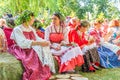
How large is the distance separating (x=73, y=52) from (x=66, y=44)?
1.08 ft

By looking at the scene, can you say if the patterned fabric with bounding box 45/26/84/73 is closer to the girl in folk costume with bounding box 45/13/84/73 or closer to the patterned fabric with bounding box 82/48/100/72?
the girl in folk costume with bounding box 45/13/84/73

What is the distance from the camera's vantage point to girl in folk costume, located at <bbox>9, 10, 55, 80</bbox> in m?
4.80

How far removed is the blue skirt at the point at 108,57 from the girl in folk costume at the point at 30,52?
178cm

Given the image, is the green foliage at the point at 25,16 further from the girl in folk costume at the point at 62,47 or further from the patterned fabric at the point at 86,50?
the patterned fabric at the point at 86,50

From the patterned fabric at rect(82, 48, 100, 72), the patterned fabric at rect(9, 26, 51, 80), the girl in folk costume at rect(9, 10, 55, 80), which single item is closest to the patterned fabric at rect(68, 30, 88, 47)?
the patterned fabric at rect(82, 48, 100, 72)

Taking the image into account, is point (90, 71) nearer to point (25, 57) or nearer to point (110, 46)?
point (110, 46)

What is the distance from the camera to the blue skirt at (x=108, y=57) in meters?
6.50

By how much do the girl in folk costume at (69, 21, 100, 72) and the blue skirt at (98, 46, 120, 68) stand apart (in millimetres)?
423

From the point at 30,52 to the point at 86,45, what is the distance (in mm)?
1432

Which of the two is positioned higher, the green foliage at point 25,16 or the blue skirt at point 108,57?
the green foliage at point 25,16

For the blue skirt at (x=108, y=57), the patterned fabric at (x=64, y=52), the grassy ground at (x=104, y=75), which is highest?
the patterned fabric at (x=64, y=52)

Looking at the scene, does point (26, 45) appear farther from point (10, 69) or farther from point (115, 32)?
point (115, 32)

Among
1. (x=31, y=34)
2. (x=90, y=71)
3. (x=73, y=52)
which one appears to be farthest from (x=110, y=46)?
(x=31, y=34)

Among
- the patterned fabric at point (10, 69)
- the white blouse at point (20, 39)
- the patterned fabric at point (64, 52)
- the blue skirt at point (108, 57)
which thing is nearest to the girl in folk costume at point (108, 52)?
the blue skirt at point (108, 57)
